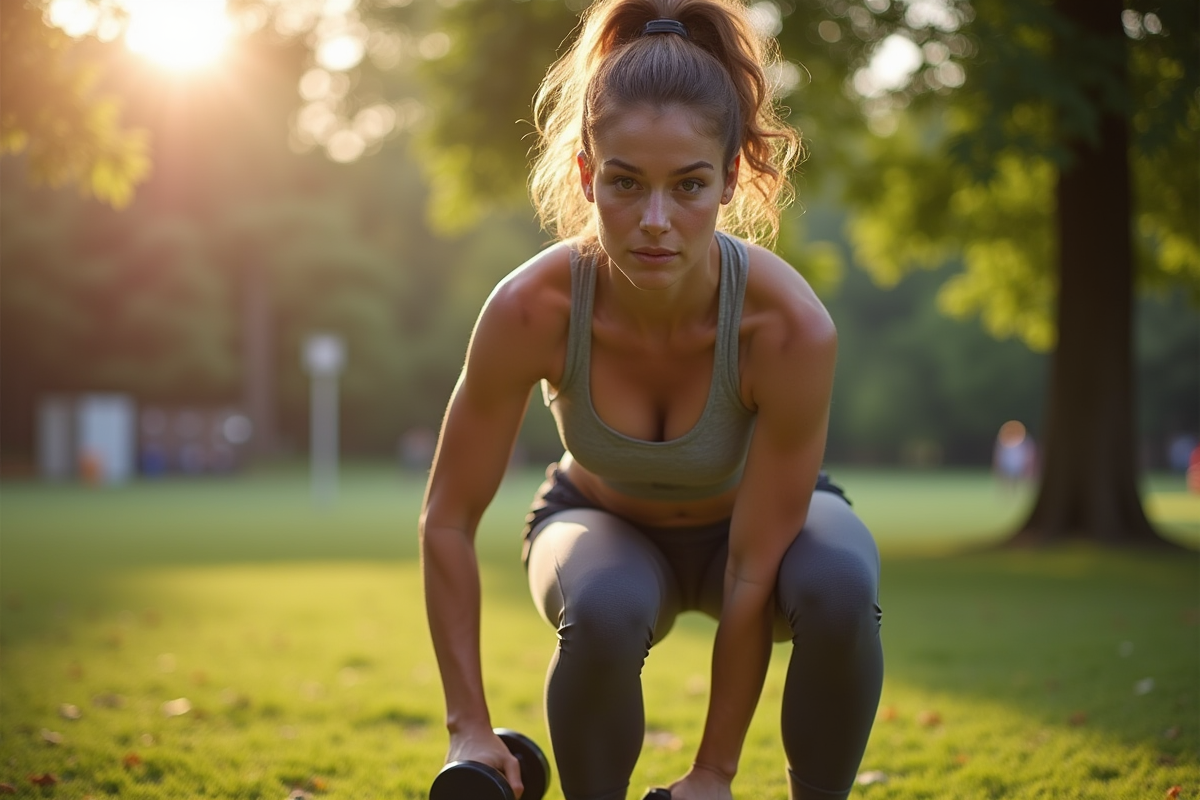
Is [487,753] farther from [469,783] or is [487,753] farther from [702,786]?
[702,786]

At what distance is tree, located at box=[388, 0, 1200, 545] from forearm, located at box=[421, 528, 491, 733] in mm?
7609

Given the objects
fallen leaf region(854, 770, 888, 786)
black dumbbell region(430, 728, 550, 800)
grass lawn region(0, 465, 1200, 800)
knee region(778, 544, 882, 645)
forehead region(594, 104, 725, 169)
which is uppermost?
forehead region(594, 104, 725, 169)

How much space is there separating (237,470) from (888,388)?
22.9 m

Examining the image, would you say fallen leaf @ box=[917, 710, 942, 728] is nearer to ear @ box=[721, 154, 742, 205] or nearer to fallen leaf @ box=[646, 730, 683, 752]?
fallen leaf @ box=[646, 730, 683, 752]

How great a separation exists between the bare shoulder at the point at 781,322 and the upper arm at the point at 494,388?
44 centimetres

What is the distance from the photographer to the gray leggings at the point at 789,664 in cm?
258

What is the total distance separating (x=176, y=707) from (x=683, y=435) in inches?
123

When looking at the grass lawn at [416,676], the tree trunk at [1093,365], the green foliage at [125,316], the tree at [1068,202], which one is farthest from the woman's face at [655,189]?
the green foliage at [125,316]

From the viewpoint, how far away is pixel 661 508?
9.91ft

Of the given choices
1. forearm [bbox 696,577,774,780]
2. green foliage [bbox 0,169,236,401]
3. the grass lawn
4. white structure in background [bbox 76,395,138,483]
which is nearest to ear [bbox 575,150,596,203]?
forearm [bbox 696,577,774,780]

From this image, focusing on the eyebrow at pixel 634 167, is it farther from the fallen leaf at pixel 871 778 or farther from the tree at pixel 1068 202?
the tree at pixel 1068 202

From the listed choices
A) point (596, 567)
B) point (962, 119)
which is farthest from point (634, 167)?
point (962, 119)

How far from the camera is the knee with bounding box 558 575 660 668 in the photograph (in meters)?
2.56

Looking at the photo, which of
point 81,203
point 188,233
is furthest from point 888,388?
point 81,203
